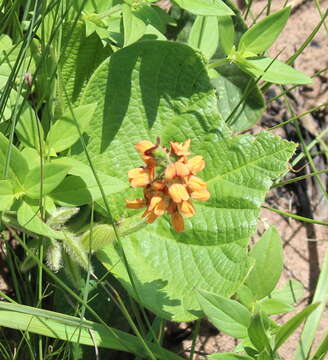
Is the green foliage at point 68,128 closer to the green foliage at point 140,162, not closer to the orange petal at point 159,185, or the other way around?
the green foliage at point 140,162

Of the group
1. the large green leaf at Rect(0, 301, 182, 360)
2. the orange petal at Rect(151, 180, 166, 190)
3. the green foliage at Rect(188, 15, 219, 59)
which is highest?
the green foliage at Rect(188, 15, 219, 59)

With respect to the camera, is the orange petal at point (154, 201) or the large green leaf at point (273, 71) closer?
the orange petal at point (154, 201)

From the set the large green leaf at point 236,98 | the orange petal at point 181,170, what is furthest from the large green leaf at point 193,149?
the orange petal at point 181,170

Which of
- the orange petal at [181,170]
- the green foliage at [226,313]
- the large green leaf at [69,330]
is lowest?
the large green leaf at [69,330]

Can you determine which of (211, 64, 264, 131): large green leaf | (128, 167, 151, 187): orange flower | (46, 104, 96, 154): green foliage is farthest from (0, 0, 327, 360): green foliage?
(211, 64, 264, 131): large green leaf

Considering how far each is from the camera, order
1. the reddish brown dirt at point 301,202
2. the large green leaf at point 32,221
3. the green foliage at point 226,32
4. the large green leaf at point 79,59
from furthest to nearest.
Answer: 1. the reddish brown dirt at point 301,202
2. the large green leaf at point 79,59
3. the green foliage at point 226,32
4. the large green leaf at point 32,221

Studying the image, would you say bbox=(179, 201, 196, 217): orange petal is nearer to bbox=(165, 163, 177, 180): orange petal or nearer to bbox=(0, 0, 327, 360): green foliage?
bbox=(165, 163, 177, 180): orange petal

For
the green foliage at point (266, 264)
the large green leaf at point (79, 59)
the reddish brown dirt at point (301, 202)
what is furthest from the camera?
the reddish brown dirt at point (301, 202)
